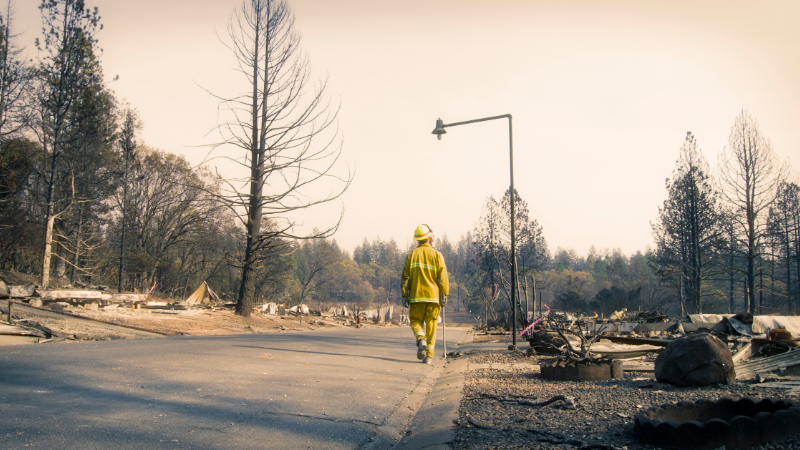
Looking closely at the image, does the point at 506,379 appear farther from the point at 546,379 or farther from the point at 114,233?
the point at 114,233

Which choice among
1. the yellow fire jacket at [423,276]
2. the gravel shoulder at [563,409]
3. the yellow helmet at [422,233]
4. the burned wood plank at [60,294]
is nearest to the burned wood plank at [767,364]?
the gravel shoulder at [563,409]

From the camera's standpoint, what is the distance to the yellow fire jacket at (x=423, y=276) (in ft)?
25.6

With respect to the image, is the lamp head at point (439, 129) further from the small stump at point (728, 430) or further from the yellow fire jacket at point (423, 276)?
the small stump at point (728, 430)

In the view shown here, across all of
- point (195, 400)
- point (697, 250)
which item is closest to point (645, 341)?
point (195, 400)

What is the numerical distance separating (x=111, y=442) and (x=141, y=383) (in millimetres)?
1900

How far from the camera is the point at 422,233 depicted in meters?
8.09

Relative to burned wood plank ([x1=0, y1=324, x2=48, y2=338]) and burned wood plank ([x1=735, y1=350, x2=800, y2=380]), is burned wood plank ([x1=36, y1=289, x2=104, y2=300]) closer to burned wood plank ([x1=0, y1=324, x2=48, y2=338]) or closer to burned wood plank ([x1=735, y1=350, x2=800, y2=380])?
burned wood plank ([x1=0, y1=324, x2=48, y2=338])

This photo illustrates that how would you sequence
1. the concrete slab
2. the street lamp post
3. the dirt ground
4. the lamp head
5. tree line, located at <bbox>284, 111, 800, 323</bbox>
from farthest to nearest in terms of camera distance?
tree line, located at <bbox>284, 111, 800, 323</bbox> → the lamp head → the street lamp post → the dirt ground → the concrete slab

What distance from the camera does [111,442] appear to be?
2.83 metres

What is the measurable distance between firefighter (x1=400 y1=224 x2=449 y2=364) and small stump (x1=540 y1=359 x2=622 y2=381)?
231 cm

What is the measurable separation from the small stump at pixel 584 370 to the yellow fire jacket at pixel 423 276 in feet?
7.69

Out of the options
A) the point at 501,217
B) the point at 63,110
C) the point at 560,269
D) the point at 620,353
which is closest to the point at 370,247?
the point at 560,269

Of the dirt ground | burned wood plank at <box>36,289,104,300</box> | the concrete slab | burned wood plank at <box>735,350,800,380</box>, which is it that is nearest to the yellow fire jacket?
the concrete slab

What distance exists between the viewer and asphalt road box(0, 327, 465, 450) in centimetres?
303
